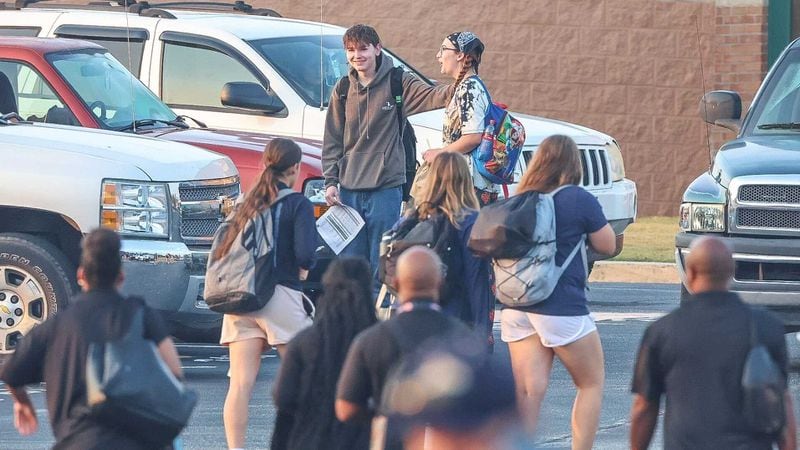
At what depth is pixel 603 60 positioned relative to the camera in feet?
70.0

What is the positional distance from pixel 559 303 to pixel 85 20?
713 centimetres

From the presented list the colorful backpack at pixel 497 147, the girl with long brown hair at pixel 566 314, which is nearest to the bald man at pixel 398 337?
the girl with long brown hair at pixel 566 314

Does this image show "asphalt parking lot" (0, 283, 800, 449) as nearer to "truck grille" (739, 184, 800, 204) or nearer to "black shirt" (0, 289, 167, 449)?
"truck grille" (739, 184, 800, 204)

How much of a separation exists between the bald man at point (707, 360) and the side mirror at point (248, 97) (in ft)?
23.2

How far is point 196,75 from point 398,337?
8317 millimetres

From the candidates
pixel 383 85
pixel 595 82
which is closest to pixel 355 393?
pixel 383 85

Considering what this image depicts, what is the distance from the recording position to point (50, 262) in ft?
33.4

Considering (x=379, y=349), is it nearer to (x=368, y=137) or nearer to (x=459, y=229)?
(x=459, y=229)

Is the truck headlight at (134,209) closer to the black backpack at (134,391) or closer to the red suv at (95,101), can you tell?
the red suv at (95,101)

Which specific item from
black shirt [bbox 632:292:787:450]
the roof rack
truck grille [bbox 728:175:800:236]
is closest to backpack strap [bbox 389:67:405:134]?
truck grille [bbox 728:175:800:236]

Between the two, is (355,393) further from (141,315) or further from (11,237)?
(11,237)

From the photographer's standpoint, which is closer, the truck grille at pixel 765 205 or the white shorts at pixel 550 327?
→ the white shorts at pixel 550 327

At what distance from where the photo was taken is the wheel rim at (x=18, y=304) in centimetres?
1016

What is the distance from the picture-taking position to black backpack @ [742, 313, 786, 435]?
18.3ft
